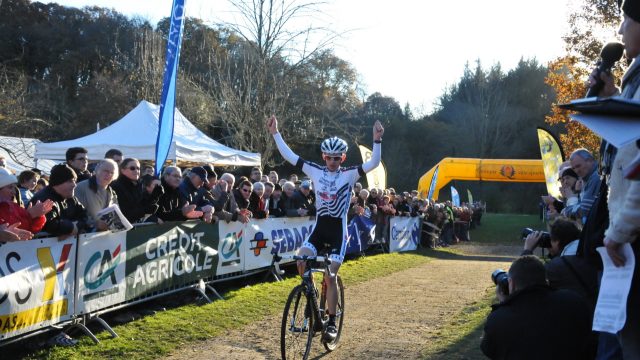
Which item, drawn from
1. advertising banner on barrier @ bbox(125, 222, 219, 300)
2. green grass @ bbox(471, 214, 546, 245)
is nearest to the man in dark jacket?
advertising banner on barrier @ bbox(125, 222, 219, 300)

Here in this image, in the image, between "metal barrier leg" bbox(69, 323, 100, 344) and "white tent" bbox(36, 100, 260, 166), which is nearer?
"metal barrier leg" bbox(69, 323, 100, 344)

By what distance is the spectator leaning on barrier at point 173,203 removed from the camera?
930 cm

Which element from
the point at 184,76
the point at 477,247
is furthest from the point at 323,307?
the point at 184,76

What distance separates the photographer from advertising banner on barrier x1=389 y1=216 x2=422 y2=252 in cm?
2038

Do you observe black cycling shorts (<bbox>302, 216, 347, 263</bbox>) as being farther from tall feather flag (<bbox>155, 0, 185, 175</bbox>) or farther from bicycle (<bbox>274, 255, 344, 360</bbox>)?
tall feather flag (<bbox>155, 0, 185, 175</bbox>)

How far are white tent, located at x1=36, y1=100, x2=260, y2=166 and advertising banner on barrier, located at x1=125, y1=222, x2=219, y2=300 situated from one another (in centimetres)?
578

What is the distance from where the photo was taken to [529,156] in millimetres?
51844

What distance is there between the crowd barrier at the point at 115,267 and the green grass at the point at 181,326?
285mm

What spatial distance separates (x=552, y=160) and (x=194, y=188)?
6343 mm

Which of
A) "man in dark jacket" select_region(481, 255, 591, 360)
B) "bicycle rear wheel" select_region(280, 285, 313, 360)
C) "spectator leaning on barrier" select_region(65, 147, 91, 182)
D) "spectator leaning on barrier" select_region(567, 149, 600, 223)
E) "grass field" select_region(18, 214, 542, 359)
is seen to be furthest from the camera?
"spectator leaning on barrier" select_region(65, 147, 91, 182)

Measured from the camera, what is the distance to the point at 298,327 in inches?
267

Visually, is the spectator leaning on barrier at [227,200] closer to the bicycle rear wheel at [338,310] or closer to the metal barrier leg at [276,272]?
the metal barrier leg at [276,272]

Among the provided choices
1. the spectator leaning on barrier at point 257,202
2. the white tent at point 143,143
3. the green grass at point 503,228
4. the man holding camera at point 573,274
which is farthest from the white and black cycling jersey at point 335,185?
the green grass at point 503,228

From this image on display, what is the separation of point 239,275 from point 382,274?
187 inches
